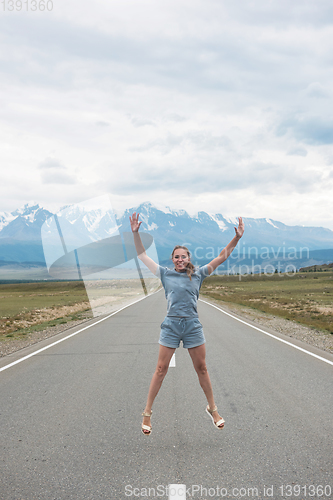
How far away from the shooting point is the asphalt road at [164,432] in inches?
140

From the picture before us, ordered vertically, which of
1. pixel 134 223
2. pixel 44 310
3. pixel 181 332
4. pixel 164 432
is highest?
pixel 134 223

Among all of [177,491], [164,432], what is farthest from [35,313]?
[177,491]

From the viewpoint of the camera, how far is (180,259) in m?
4.73

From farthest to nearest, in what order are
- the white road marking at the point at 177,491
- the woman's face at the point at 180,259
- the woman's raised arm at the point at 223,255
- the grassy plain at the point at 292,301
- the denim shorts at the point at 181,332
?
the grassy plain at the point at 292,301 → the woman's raised arm at the point at 223,255 → the woman's face at the point at 180,259 → the denim shorts at the point at 181,332 → the white road marking at the point at 177,491

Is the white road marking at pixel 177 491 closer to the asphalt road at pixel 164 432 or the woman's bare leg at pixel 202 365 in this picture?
the asphalt road at pixel 164 432

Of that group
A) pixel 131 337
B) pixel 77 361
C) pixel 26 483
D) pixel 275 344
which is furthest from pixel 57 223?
pixel 26 483

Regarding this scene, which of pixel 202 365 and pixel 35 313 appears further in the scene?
pixel 35 313

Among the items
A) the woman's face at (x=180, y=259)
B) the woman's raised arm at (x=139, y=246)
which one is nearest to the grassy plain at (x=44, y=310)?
the woman's raised arm at (x=139, y=246)

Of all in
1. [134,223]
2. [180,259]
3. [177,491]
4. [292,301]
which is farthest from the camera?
[292,301]

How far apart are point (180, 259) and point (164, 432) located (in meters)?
2.27

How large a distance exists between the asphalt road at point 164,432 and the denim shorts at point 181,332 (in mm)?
1194

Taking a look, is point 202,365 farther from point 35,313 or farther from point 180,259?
point 35,313

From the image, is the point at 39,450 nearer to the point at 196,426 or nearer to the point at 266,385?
the point at 196,426

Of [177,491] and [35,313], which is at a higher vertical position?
[177,491]
